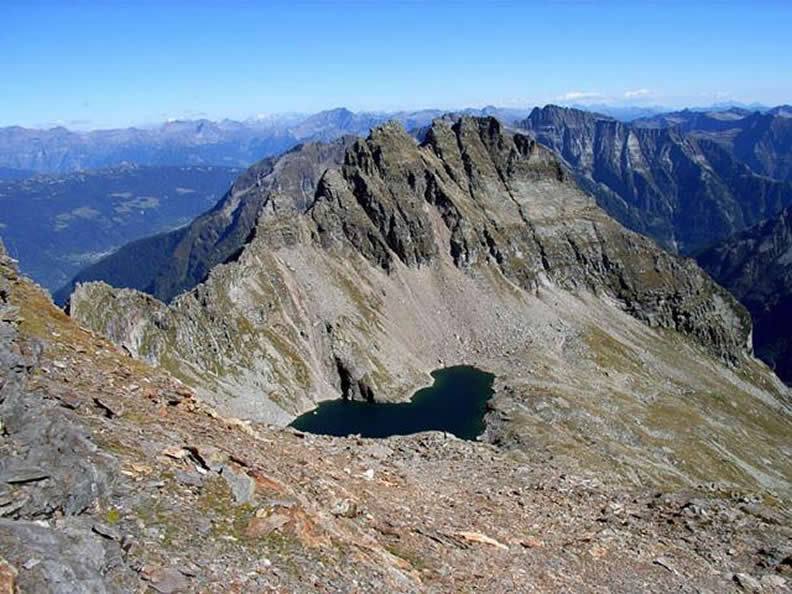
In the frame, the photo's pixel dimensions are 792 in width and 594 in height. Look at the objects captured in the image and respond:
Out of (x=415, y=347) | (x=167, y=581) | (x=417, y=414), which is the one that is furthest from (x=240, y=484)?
(x=415, y=347)

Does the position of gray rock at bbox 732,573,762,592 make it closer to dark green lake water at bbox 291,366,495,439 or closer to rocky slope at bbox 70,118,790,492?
rocky slope at bbox 70,118,790,492

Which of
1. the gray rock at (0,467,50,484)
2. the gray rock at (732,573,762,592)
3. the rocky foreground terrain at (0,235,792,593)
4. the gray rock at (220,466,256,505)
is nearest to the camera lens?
the gray rock at (0,467,50,484)

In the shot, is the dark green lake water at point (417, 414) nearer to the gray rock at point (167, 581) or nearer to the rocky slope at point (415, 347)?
the rocky slope at point (415, 347)

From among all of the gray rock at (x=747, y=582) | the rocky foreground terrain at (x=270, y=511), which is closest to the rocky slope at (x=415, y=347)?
the rocky foreground terrain at (x=270, y=511)

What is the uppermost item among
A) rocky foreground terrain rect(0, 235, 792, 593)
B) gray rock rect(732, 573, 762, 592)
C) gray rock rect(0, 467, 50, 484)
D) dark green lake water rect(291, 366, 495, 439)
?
gray rock rect(0, 467, 50, 484)

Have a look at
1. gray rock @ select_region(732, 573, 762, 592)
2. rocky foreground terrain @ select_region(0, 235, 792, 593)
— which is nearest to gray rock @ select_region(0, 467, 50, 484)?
rocky foreground terrain @ select_region(0, 235, 792, 593)

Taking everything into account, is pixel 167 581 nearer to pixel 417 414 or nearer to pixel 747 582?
pixel 747 582

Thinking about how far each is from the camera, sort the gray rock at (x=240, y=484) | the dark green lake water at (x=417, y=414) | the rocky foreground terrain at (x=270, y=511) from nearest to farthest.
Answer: the rocky foreground terrain at (x=270, y=511)
the gray rock at (x=240, y=484)
the dark green lake water at (x=417, y=414)

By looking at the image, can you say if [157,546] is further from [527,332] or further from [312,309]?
[527,332]
